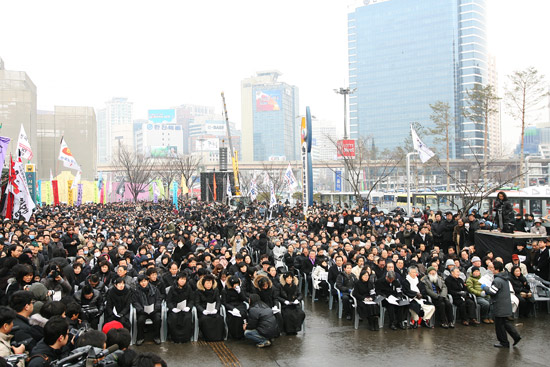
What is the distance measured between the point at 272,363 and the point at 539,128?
436 ft

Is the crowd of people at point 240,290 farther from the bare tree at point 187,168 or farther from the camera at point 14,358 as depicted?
the bare tree at point 187,168

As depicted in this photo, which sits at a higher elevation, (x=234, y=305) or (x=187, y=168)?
(x=187, y=168)

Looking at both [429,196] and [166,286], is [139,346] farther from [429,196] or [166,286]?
[429,196]

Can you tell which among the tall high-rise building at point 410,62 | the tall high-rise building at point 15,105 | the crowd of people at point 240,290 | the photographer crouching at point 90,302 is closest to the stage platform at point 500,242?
the crowd of people at point 240,290

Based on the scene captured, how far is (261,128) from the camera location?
179 m

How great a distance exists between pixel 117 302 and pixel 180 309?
110cm

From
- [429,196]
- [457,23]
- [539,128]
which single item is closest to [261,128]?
[457,23]

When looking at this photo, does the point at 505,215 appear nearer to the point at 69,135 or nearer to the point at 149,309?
the point at 149,309

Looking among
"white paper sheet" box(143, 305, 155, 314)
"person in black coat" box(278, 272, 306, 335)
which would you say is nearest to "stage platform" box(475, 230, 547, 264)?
"person in black coat" box(278, 272, 306, 335)

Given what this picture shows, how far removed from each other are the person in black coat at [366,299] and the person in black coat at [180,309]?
3.23 meters

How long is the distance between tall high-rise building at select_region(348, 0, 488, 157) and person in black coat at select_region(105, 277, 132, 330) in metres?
108

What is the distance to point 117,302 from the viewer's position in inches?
332

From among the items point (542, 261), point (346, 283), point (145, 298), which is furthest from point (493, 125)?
point (145, 298)

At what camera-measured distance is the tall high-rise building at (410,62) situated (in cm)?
11744
